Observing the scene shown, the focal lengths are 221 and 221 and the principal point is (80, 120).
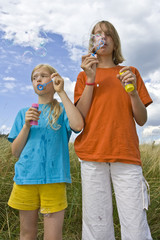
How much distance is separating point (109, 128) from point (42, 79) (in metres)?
0.72

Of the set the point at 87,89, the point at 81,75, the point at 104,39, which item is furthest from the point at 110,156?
the point at 104,39

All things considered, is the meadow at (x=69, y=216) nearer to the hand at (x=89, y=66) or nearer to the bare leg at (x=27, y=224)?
the bare leg at (x=27, y=224)

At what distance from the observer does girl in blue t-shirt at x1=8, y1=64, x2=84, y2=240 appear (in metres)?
1.68

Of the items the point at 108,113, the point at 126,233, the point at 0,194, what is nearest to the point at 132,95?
the point at 108,113

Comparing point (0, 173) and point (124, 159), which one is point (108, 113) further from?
point (0, 173)

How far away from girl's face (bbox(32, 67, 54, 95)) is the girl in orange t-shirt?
0.98 feet

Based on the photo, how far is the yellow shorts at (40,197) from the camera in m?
1.67

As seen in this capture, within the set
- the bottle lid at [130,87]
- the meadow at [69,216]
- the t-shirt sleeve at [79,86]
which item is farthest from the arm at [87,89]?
the meadow at [69,216]

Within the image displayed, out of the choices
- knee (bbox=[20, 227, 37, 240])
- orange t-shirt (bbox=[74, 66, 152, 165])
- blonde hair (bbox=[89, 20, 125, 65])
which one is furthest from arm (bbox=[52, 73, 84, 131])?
knee (bbox=[20, 227, 37, 240])

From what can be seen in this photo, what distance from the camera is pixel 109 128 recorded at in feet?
5.68

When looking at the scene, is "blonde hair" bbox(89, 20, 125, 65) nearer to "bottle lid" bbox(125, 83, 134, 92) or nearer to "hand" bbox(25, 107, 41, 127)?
"bottle lid" bbox(125, 83, 134, 92)

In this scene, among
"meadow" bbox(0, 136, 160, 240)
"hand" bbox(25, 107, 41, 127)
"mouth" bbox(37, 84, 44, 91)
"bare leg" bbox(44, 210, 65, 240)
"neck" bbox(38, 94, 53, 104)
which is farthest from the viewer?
"meadow" bbox(0, 136, 160, 240)

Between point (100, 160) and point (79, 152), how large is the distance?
199 mm

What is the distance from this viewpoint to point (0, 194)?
9.27ft
